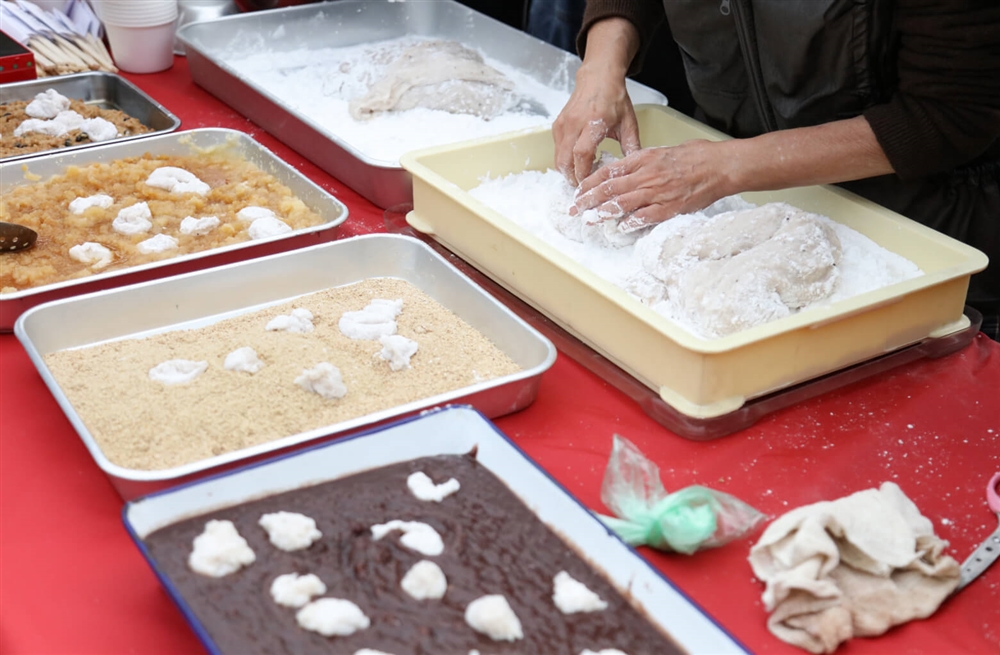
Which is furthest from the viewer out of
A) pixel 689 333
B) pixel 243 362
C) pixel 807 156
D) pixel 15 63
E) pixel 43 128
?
pixel 15 63

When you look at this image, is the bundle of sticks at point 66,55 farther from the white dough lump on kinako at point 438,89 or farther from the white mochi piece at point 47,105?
the white dough lump on kinako at point 438,89

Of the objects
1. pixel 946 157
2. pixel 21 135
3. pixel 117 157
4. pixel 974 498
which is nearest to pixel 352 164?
pixel 117 157

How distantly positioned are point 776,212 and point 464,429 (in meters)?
0.71

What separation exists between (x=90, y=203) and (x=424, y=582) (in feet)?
4.21

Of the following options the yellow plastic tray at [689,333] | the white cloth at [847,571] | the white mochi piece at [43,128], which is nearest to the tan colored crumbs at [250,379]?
the yellow plastic tray at [689,333]

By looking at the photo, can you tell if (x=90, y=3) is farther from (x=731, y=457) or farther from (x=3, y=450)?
(x=731, y=457)

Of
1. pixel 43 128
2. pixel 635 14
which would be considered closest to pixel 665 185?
pixel 635 14

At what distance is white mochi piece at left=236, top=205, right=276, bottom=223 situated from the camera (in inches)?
76.2

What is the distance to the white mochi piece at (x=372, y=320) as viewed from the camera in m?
1.57

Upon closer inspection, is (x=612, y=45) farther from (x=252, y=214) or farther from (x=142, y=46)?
(x=142, y=46)

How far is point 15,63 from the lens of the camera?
2590mm

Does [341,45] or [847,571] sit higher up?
[341,45]

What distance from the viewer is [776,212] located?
165 centimetres

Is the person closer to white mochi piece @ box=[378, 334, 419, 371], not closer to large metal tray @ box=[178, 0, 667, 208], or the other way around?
large metal tray @ box=[178, 0, 667, 208]
